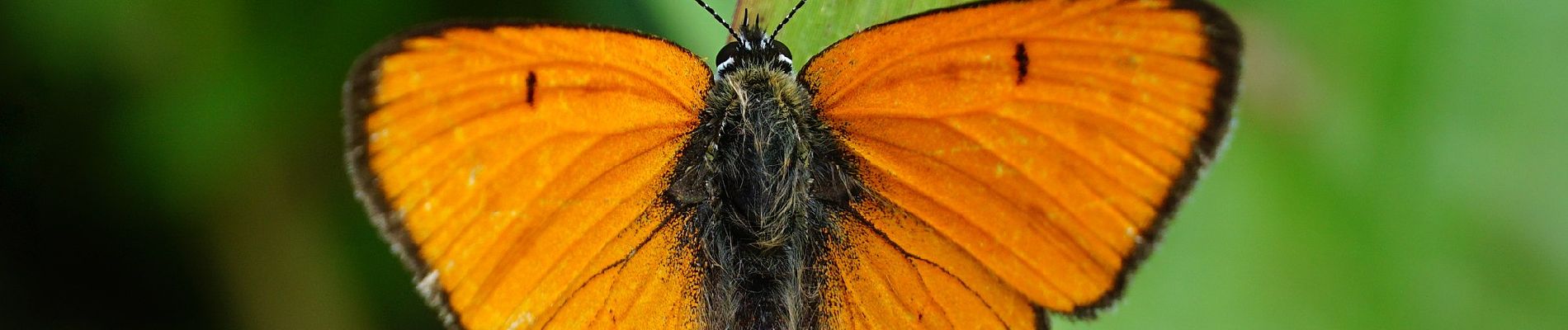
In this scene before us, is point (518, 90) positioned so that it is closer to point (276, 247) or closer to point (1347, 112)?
point (276, 247)

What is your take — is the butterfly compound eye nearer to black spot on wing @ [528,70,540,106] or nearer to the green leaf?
the green leaf

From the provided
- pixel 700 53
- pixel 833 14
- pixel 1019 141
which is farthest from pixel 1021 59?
pixel 700 53

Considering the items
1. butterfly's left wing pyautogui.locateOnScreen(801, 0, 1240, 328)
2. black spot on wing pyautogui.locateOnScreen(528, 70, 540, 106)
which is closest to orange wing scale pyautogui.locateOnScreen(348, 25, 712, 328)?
black spot on wing pyautogui.locateOnScreen(528, 70, 540, 106)

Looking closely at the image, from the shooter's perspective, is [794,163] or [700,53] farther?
[700,53]

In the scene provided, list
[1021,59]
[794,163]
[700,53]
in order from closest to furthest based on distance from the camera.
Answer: [1021,59] < [794,163] < [700,53]

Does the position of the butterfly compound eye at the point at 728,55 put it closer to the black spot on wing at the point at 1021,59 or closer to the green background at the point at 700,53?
the green background at the point at 700,53

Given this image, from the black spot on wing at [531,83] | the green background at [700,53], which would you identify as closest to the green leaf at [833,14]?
the green background at [700,53]

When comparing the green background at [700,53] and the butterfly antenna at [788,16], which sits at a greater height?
the butterfly antenna at [788,16]

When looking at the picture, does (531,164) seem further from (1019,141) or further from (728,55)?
(1019,141)

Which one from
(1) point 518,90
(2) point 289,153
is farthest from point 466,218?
(2) point 289,153
